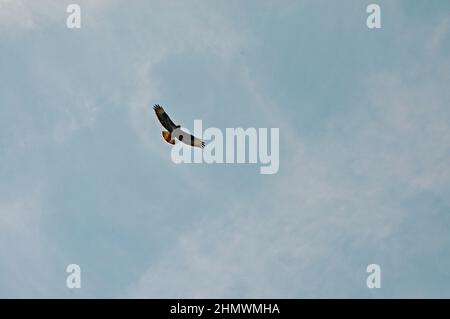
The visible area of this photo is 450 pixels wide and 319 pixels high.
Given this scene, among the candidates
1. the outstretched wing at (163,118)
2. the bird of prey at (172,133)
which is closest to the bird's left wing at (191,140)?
the bird of prey at (172,133)

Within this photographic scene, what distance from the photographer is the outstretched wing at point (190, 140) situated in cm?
7879

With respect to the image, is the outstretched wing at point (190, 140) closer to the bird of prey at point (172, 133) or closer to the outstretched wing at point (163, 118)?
the bird of prey at point (172, 133)

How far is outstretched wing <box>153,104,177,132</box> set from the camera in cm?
7731

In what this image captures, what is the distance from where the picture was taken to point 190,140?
7938cm

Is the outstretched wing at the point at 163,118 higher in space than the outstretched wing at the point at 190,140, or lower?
higher

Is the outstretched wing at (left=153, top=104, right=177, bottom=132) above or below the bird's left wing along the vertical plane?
above

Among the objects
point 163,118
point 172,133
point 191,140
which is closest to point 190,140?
point 191,140

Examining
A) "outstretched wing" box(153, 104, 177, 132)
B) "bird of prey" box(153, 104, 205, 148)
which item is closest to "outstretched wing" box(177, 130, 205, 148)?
"bird of prey" box(153, 104, 205, 148)

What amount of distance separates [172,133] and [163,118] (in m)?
2.38

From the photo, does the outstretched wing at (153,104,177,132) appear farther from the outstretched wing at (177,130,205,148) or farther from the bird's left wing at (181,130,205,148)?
the bird's left wing at (181,130,205,148)
